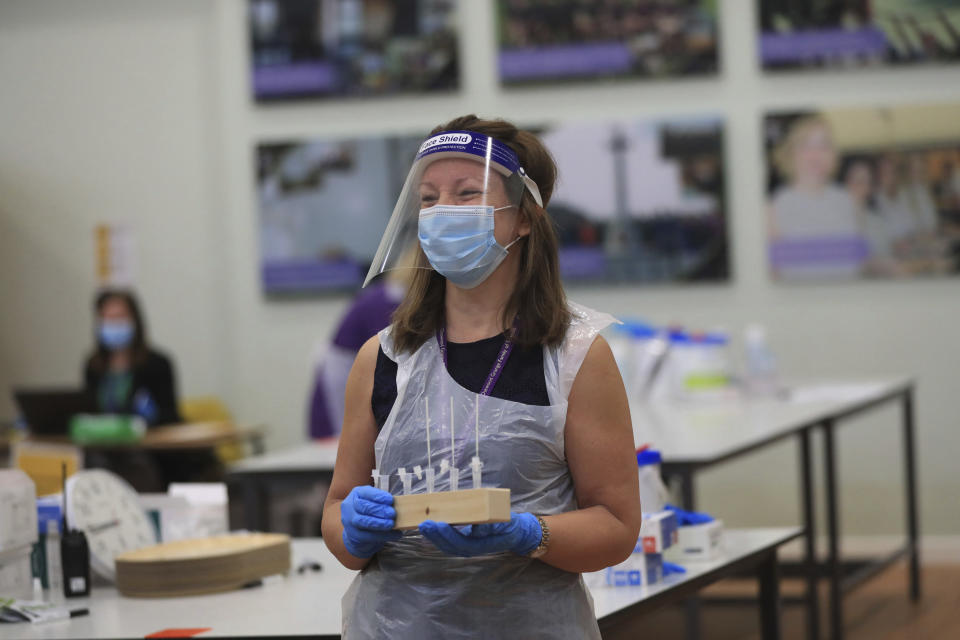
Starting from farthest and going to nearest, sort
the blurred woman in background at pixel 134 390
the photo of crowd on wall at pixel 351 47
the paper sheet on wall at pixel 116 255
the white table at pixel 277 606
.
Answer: the paper sheet on wall at pixel 116 255, the photo of crowd on wall at pixel 351 47, the blurred woman in background at pixel 134 390, the white table at pixel 277 606

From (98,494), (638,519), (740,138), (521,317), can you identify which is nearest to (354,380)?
(521,317)

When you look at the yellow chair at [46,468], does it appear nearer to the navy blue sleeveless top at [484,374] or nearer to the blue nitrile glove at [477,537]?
the navy blue sleeveless top at [484,374]

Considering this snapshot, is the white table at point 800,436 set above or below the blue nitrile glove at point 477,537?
below

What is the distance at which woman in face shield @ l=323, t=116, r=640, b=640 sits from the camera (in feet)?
5.71

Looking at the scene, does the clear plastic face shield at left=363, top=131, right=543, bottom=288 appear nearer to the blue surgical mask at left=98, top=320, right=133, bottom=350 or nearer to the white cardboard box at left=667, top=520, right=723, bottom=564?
the white cardboard box at left=667, top=520, right=723, bottom=564

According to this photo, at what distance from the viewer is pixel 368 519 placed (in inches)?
64.7

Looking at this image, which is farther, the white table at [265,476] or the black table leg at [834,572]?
the black table leg at [834,572]

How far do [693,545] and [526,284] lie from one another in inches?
40.5

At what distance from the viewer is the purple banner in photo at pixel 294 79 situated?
6590 millimetres

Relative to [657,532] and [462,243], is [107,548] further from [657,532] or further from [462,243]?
[462,243]

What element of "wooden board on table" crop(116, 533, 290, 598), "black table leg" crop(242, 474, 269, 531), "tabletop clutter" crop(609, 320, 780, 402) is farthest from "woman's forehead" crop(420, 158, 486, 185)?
"tabletop clutter" crop(609, 320, 780, 402)

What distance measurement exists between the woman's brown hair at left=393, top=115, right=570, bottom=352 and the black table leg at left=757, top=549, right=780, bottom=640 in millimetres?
1332

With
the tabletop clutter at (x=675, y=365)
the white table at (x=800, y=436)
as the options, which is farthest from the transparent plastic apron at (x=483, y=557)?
the tabletop clutter at (x=675, y=365)

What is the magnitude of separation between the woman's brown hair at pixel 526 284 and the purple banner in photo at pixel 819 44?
15.3ft
